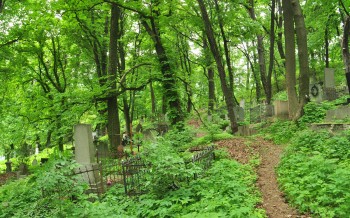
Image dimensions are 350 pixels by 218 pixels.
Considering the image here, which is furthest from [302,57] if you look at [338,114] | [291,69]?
[338,114]

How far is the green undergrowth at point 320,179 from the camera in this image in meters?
4.85

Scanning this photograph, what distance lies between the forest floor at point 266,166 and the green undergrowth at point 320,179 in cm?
20

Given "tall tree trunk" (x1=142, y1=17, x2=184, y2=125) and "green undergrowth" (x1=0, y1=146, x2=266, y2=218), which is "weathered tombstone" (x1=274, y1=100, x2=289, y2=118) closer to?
"tall tree trunk" (x1=142, y1=17, x2=184, y2=125)

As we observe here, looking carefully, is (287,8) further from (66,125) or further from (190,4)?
(66,125)

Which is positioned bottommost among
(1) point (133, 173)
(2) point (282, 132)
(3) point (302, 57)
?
(1) point (133, 173)

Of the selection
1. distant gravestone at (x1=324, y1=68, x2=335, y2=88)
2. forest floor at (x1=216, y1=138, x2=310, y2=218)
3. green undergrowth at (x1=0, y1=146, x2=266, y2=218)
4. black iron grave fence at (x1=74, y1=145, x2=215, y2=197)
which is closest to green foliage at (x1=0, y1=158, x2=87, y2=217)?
green undergrowth at (x1=0, y1=146, x2=266, y2=218)

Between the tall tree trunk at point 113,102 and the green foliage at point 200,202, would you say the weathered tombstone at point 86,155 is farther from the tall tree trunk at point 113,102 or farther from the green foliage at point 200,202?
the tall tree trunk at point 113,102

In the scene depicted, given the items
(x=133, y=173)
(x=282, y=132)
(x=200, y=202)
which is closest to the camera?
(x=200, y=202)

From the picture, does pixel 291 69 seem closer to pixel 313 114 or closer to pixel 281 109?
pixel 313 114

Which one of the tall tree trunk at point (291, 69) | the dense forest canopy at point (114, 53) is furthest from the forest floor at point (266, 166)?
the dense forest canopy at point (114, 53)

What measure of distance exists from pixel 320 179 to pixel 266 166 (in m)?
2.97

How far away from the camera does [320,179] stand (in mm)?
5703

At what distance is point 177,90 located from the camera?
13.4 m

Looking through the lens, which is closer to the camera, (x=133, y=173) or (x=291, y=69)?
(x=133, y=173)
